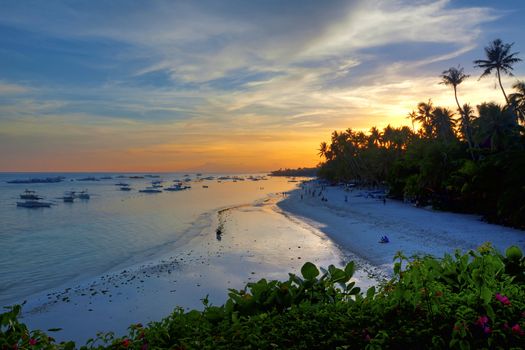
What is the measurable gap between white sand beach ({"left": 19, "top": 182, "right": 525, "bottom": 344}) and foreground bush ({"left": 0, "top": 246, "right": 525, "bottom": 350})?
9521 mm

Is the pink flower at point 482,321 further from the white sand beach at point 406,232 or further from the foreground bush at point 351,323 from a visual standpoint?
the white sand beach at point 406,232

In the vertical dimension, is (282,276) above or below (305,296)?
below

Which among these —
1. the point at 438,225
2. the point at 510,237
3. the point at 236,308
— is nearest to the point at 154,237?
the point at 438,225

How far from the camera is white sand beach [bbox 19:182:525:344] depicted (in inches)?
512

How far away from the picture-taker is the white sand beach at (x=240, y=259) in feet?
42.7

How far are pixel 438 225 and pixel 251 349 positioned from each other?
92.3ft

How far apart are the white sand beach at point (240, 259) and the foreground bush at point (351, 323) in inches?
375

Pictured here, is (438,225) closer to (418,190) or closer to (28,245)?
(418,190)

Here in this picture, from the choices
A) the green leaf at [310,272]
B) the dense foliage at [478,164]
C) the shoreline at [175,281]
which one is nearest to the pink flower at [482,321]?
the green leaf at [310,272]

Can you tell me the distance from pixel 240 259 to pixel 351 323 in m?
17.8

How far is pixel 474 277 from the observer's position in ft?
10.3

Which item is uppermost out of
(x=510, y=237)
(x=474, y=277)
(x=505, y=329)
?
(x=474, y=277)

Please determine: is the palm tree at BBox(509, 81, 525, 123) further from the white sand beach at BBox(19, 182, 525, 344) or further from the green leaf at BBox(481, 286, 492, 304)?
the green leaf at BBox(481, 286, 492, 304)

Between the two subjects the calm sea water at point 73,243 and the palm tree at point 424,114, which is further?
the palm tree at point 424,114
